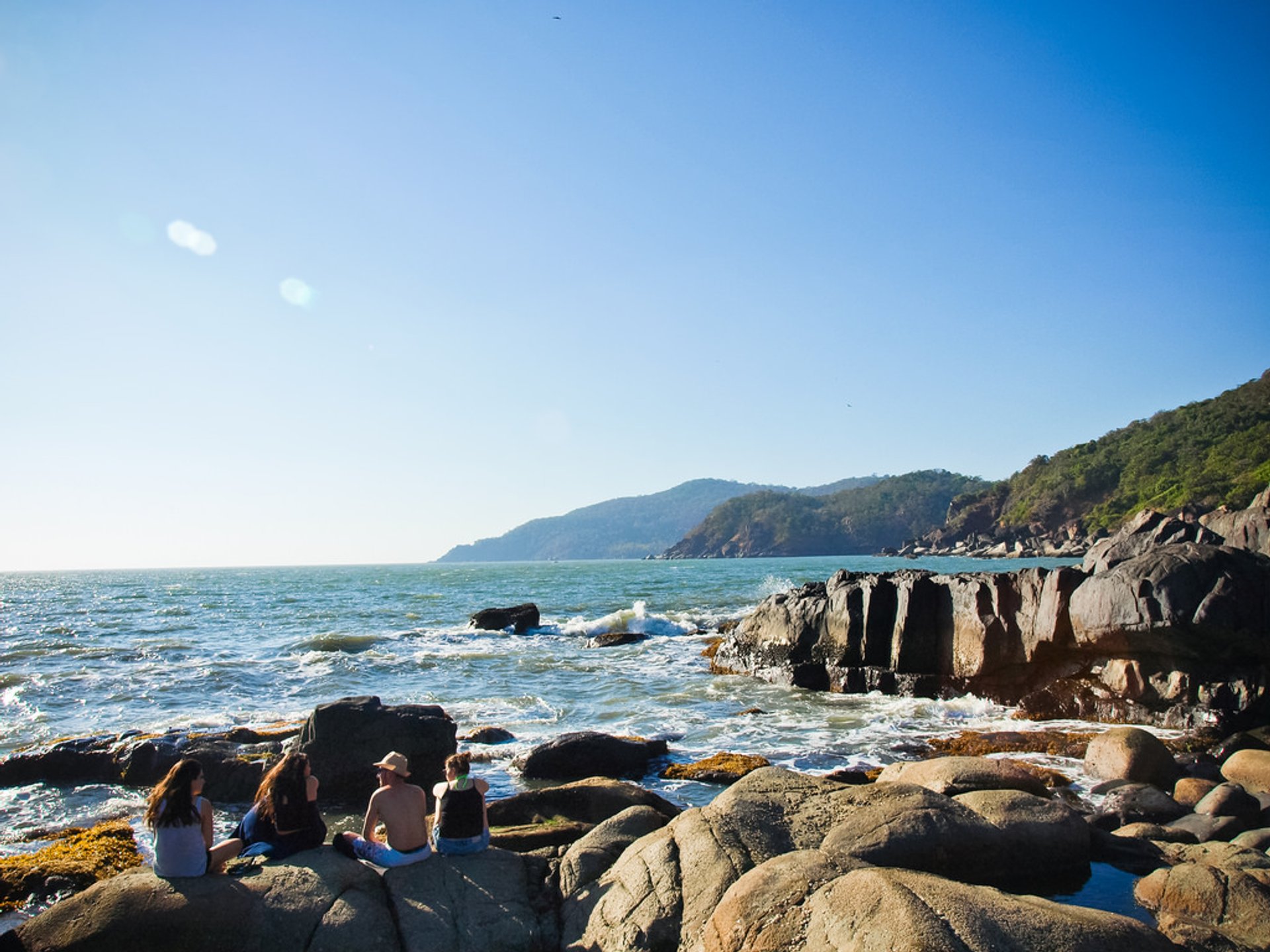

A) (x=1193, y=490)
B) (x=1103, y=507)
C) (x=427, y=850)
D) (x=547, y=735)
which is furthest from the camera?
(x=1103, y=507)

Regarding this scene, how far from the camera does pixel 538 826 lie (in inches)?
374

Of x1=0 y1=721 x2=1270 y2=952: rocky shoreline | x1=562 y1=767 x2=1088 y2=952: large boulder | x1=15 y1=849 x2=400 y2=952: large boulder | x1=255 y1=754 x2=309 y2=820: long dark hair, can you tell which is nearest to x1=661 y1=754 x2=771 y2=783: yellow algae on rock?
x1=0 y1=721 x2=1270 y2=952: rocky shoreline

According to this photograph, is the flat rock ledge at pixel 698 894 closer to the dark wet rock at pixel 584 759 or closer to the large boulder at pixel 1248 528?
the dark wet rock at pixel 584 759

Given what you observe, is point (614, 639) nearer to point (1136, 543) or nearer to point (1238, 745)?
point (1136, 543)

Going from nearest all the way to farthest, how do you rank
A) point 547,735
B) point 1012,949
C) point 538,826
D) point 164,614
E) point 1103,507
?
point 1012,949 < point 538,826 < point 547,735 < point 164,614 < point 1103,507

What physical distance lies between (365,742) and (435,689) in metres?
10.8

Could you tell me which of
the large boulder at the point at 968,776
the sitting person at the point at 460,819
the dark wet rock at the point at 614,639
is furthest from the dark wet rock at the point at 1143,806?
the dark wet rock at the point at 614,639

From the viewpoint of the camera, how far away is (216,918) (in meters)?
6.29

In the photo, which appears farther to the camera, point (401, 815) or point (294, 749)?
point (294, 749)

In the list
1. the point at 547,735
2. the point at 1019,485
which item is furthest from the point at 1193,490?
the point at 547,735

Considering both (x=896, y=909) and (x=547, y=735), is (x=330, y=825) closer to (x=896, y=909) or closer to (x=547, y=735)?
(x=547, y=735)

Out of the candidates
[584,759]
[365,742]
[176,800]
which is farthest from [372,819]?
[584,759]

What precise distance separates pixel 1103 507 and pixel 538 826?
114m

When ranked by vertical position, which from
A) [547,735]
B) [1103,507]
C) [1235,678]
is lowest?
[547,735]
